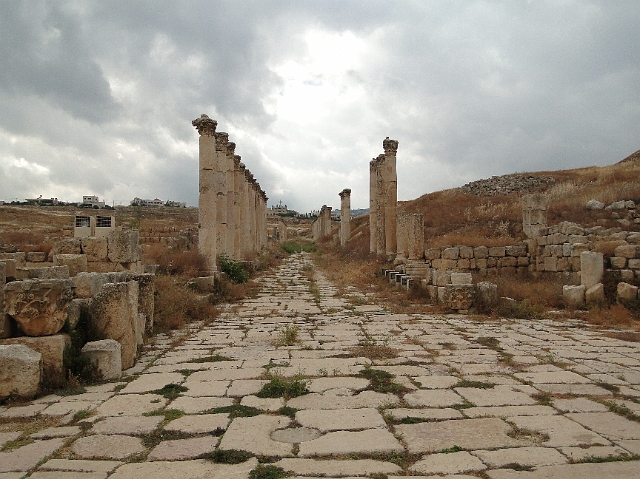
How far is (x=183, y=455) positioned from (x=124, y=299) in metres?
3.06

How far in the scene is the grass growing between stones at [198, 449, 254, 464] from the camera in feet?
10.6

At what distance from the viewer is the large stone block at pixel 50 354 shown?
15.9 ft

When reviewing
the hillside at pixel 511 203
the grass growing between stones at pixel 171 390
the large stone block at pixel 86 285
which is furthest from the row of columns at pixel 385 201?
the grass growing between stones at pixel 171 390

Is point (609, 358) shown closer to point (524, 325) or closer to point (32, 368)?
point (524, 325)

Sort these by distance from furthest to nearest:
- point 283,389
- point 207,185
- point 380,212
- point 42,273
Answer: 1. point 380,212
2. point 207,185
3. point 42,273
4. point 283,389

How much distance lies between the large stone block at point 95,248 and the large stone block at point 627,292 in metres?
10.6

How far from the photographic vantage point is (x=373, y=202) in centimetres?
2480

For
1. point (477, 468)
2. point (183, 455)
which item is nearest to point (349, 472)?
point (477, 468)

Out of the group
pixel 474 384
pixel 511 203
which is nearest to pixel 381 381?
pixel 474 384

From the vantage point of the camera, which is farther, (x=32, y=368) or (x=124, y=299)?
(x=124, y=299)

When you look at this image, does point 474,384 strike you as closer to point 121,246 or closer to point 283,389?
point 283,389

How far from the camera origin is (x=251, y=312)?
11016 mm

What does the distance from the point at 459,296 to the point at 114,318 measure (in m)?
7.40

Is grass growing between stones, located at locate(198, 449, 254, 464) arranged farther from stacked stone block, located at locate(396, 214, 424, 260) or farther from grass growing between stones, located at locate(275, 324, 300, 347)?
stacked stone block, located at locate(396, 214, 424, 260)
